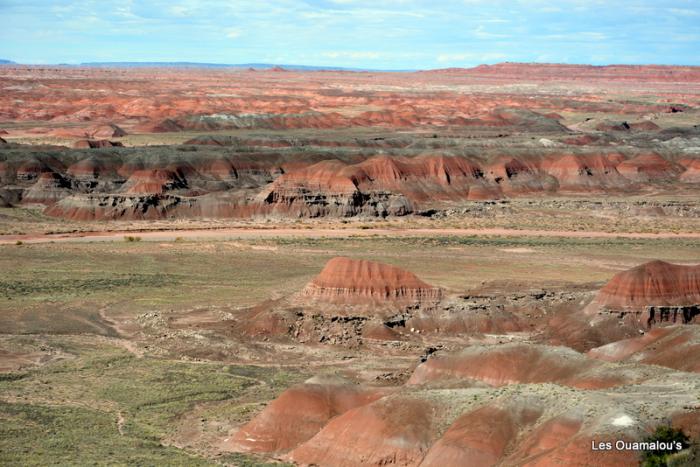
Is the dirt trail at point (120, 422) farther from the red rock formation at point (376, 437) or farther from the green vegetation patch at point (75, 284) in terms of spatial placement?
the green vegetation patch at point (75, 284)

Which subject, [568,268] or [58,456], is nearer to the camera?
[58,456]

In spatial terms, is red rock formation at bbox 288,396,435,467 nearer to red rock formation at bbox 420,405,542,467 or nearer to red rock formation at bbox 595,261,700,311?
red rock formation at bbox 420,405,542,467

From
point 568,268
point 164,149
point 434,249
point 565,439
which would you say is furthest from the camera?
point 164,149

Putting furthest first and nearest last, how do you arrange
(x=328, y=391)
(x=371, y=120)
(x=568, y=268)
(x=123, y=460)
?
(x=371, y=120)
(x=568, y=268)
(x=328, y=391)
(x=123, y=460)

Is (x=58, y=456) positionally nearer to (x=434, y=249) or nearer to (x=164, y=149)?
(x=434, y=249)

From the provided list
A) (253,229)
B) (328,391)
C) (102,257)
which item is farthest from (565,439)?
(253,229)

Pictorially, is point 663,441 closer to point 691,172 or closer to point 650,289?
point 650,289
